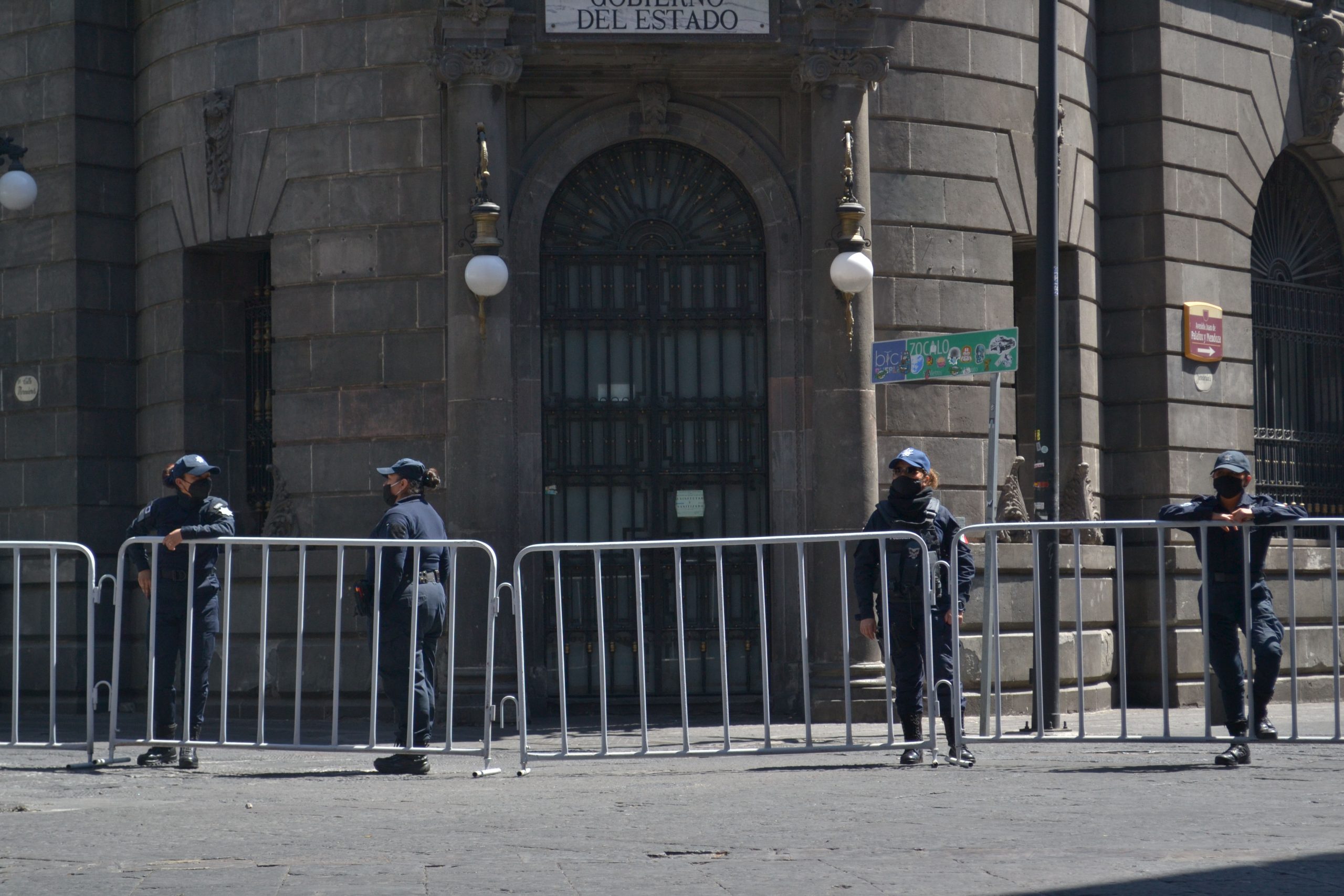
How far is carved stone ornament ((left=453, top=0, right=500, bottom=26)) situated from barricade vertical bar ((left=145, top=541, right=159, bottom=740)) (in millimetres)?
5120

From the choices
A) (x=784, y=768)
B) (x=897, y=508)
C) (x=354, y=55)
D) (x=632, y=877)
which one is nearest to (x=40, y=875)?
(x=632, y=877)

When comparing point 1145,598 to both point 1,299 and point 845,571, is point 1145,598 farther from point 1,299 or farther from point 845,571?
point 1,299

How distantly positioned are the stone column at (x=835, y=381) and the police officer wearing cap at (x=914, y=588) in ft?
10.2

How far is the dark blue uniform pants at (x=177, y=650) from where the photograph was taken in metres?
10.0

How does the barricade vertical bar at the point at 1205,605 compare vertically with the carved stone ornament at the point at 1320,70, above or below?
below

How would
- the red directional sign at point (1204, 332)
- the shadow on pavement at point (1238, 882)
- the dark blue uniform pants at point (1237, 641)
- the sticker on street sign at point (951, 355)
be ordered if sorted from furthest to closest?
1. the red directional sign at point (1204, 332)
2. the sticker on street sign at point (951, 355)
3. the dark blue uniform pants at point (1237, 641)
4. the shadow on pavement at point (1238, 882)

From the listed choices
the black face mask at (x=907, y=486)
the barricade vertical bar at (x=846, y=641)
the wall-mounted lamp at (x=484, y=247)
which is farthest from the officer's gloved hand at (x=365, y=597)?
the wall-mounted lamp at (x=484, y=247)

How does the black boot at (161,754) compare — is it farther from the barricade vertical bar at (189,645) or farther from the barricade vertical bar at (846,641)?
the barricade vertical bar at (846,641)

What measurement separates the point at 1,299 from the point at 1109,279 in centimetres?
1044

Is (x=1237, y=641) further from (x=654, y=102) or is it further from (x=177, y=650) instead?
(x=654, y=102)

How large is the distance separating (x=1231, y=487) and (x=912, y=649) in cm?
204

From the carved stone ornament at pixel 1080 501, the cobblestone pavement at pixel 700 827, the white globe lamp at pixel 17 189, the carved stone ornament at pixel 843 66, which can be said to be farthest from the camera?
the carved stone ornament at pixel 1080 501

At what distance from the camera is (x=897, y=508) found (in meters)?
10.0

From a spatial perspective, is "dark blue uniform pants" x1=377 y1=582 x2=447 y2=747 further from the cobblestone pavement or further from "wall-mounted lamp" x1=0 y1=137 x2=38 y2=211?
"wall-mounted lamp" x1=0 y1=137 x2=38 y2=211
